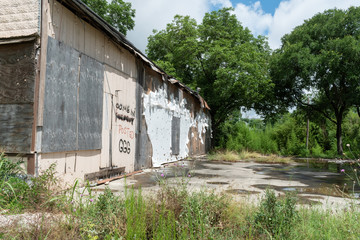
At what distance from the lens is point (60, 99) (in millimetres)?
4980

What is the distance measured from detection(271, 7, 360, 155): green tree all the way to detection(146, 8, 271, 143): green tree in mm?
1724

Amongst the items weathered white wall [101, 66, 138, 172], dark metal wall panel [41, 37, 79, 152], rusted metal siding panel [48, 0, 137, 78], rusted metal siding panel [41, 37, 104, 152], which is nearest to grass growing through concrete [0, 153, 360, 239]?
dark metal wall panel [41, 37, 79, 152]

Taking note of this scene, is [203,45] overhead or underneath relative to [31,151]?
overhead

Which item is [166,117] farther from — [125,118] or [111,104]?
[111,104]

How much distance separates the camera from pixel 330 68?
1728 centimetres

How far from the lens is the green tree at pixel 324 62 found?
16.8m

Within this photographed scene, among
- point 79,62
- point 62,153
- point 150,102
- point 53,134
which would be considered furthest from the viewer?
point 150,102

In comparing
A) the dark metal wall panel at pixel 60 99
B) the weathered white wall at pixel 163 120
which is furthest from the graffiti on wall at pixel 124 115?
the dark metal wall panel at pixel 60 99

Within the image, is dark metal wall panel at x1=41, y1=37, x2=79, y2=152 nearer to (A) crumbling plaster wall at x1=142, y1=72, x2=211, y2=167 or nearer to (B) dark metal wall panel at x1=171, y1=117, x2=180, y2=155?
(A) crumbling plaster wall at x1=142, y1=72, x2=211, y2=167

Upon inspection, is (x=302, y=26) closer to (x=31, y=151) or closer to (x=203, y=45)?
(x=203, y=45)

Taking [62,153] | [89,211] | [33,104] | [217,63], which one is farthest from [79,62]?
[217,63]

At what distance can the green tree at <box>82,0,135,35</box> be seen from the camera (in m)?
21.7

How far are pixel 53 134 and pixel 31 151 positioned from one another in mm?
482

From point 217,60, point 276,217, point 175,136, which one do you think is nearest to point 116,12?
point 217,60
